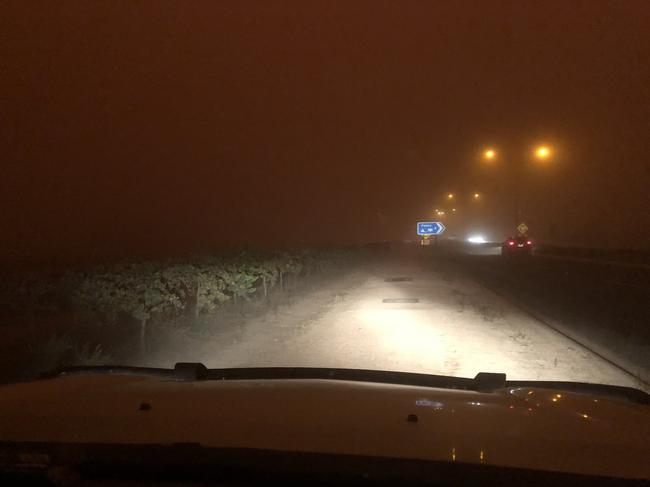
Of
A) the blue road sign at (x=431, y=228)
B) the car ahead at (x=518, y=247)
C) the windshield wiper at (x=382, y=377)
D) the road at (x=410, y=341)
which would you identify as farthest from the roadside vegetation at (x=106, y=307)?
the blue road sign at (x=431, y=228)

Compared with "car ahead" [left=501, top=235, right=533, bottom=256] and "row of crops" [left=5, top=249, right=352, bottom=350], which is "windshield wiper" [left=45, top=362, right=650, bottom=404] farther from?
"car ahead" [left=501, top=235, right=533, bottom=256]

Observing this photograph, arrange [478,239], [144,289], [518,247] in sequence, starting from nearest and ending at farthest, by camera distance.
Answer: [144,289] < [518,247] < [478,239]

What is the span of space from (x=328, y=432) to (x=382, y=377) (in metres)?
1.95

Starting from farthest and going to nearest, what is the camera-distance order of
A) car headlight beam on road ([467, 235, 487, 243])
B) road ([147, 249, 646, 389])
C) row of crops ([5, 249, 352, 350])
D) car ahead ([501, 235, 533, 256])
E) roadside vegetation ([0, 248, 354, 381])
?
1. car headlight beam on road ([467, 235, 487, 243])
2. car ahead ([501, 235, 533, 256])
3. row of crops ([5, 249, 352, 350])
4. roadside vegetation ([0, 248, 354, 381])
5. road ([147, 249, 646, 389])

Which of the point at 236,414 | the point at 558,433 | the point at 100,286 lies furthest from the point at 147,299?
the point at 558,433

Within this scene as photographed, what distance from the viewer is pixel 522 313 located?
18.8 meters

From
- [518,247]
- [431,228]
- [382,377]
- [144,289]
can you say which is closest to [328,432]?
[382,377]

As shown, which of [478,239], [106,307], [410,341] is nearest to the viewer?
[106,307]

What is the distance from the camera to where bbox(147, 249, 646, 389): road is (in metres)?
10.8

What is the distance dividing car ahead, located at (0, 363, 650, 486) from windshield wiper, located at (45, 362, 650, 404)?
2 cm

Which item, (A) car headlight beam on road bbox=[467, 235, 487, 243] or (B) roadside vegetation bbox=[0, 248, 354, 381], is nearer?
(B) roadside vegetation bbox=[0, 248, 354, 381]

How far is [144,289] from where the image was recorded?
1329 cm

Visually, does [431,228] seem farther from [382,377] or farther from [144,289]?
[382,377]

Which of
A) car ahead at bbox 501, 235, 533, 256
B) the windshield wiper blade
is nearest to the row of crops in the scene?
the windshield wiper blade
